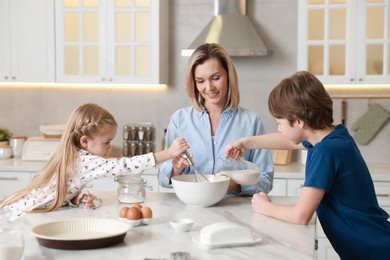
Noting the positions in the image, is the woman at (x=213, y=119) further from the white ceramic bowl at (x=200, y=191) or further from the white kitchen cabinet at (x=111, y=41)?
the white kitchen cabinet at (x=111, y=41)

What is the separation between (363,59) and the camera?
4566 mm

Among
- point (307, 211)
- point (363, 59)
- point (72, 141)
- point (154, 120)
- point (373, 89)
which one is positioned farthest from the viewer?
point (154, 120)

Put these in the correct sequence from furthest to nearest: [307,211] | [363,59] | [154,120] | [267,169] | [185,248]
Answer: [154,120] < [363,59] < [267,169] < [307,211] < [185,248]

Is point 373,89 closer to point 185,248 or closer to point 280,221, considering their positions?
point 280,221

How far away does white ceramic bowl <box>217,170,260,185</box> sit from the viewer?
271 centimetres

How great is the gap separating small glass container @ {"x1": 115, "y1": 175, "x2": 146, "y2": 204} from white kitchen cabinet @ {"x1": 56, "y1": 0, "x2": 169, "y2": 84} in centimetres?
227

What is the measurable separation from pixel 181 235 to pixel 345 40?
111 inches

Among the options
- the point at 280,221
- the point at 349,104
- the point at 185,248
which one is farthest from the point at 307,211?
the point at 349,104

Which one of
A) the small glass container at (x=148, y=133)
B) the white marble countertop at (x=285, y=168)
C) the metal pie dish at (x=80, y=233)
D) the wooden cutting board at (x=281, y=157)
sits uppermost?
the small glass container at (x=148, y=133)

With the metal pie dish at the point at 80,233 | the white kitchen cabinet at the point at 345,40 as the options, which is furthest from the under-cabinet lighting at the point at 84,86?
the metal pie dish at the point at 80,233

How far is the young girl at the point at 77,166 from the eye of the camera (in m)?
2.61

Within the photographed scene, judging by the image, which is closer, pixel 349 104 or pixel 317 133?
pixel 317 133

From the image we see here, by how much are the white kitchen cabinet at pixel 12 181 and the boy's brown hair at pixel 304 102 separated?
9.27 feet

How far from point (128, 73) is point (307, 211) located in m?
2.83
